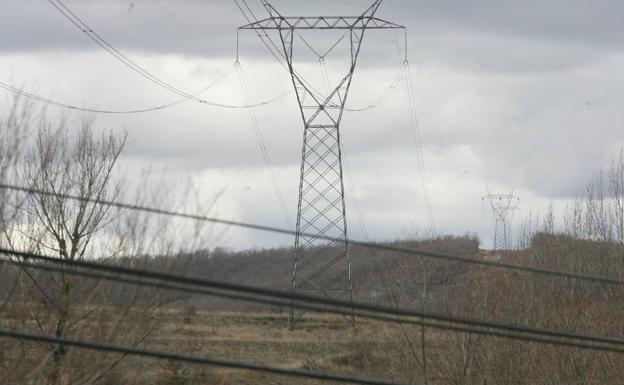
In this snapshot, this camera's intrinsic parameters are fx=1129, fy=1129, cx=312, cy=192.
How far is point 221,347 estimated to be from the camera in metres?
38.6

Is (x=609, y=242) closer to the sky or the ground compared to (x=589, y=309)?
closer to the sky

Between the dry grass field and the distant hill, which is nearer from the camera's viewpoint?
the dry grass field

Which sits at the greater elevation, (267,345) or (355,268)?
(355,268)

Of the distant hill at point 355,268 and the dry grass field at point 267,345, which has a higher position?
the distant hill at point 355,268

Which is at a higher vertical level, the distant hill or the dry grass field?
the distant hill

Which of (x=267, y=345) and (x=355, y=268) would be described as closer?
(x=267, y=345)

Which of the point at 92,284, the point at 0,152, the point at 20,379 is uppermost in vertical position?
the point at 0,152

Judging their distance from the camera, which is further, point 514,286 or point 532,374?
point 514,286

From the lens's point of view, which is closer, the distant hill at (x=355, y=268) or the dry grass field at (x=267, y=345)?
the dry grass field at (x=267, y=345)

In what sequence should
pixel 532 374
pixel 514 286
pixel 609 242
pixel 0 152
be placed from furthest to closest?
pixel 609 242, pixel 514 286, pixel 532 374, pixel 0 152

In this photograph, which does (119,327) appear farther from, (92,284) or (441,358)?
(441,358)

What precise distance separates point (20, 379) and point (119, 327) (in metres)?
3.81

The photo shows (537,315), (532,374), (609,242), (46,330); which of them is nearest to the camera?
(46,330)

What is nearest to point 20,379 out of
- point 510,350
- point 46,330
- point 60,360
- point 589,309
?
point 60,360
